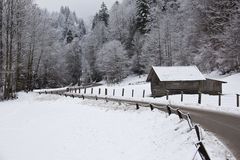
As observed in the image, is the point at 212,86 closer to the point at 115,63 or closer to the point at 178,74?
the point at 178,74

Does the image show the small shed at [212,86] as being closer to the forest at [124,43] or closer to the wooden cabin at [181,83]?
the wooden cabin at [181,83]

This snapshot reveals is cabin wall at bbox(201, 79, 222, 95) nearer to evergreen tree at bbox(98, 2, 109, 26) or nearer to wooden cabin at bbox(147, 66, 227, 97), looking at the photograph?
wooden cabin at bbox(147, 66, 227, 97)

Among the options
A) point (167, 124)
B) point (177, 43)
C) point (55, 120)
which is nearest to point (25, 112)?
point (55, 120)

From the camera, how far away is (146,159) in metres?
9.79

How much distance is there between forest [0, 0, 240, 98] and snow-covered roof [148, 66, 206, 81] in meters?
3.87

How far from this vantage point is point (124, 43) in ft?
271

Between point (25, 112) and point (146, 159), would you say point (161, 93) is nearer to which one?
point (25, 112)

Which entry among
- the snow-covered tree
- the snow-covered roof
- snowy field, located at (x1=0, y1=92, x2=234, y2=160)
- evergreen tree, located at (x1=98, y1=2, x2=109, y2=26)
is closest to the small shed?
the snow-covered roof

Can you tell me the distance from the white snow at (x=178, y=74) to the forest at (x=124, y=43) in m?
3.87

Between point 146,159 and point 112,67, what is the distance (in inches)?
2433

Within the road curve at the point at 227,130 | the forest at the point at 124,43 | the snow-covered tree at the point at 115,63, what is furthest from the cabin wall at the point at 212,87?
the snow-covered tree at the point at 115,63

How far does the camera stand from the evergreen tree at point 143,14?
76750 millimetres

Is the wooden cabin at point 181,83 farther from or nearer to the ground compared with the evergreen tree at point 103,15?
nearer to the ground

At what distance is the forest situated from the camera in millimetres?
35688
